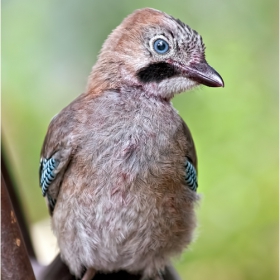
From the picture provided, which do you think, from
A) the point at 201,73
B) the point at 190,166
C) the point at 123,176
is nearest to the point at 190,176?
the point at 190,166

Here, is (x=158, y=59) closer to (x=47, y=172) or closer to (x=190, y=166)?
(x=190, y=166)

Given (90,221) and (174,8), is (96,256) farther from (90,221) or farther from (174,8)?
(174,8)

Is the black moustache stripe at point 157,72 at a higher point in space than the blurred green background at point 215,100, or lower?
higher

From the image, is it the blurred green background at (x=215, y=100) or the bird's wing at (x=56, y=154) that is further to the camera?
the blurred green background at (x=215, y=100)

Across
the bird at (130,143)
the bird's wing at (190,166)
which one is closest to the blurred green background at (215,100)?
the bird's wing at (190,166)

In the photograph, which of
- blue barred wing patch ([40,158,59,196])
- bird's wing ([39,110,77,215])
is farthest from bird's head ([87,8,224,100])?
blue barred wing patch ([40,158,59,196])

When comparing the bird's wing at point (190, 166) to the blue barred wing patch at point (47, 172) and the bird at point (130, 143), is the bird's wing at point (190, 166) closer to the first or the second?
the bird at point (130, 143)

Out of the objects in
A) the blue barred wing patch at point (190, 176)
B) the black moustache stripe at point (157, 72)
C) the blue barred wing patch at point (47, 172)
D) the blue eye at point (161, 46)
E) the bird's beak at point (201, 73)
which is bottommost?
the blue barred wing patch at point (47, 172)

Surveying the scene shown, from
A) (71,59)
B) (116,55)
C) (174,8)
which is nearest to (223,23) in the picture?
(174,8)
